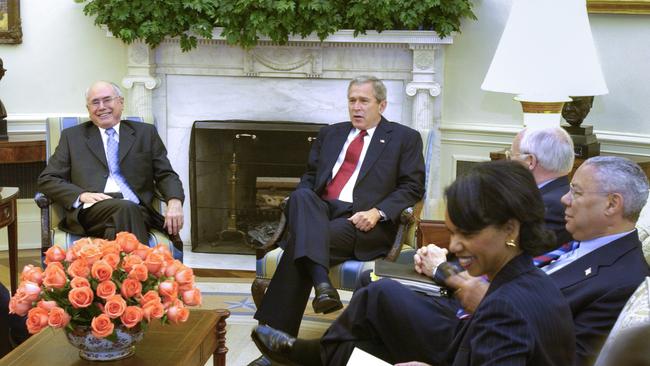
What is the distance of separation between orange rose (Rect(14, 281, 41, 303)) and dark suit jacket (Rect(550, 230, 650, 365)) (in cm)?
158

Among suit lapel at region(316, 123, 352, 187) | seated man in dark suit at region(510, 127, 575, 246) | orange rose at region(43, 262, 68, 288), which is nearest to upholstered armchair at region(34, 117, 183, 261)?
suit lapel at region(316, 123, 352, 187)

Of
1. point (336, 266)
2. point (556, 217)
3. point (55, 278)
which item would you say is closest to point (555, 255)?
point (556, 217)

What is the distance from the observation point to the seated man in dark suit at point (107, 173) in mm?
4102

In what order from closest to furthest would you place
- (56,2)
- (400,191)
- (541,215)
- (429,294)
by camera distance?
1. (541,215)
2. (429,294)
3. (400,191)
4. (56,2)

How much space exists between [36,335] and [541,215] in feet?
5.96

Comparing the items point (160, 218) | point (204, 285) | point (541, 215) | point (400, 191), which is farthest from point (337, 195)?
point (541, 215)

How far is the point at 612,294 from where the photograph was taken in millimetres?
2350

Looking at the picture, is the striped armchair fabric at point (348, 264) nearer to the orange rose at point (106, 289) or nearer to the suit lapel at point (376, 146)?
the suit lapel at point (376, 146)

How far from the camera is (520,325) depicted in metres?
1.73

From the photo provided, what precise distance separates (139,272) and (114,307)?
134 millimetres

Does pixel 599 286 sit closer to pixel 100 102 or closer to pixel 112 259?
pixel 112 259

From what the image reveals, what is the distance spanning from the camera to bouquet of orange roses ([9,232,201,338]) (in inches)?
96.5

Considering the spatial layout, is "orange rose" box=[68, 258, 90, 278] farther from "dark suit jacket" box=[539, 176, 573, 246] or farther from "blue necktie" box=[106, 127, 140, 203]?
"blue necktie" box=[106, 127, 140, 203]

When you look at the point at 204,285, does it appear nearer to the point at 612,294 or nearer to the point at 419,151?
the point at 419,151
